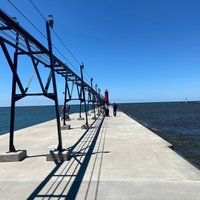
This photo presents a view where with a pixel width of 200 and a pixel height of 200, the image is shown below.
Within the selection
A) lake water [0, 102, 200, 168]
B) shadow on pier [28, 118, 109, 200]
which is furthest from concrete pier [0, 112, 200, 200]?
lake water [0, 102, 200, 168]

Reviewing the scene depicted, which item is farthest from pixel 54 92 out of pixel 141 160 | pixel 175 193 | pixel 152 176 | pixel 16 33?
pixel 175 193

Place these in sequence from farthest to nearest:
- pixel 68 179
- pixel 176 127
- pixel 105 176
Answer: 1. pixel 176 127
2. pixel 105 176
3. pixel 68 179

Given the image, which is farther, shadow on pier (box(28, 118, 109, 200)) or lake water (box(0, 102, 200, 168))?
lake water (box(0, 102, 200, 168))

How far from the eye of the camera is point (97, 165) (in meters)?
8.78

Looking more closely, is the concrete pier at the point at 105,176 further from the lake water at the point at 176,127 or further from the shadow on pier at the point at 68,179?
the lake water at the point at 176,127

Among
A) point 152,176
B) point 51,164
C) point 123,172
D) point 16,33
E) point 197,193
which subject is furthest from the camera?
point 51,164

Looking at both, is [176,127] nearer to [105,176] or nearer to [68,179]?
[105,176]

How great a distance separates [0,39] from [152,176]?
Answer: 240 inches

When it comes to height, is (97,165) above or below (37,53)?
below

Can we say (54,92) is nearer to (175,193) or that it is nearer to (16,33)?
(16,33)

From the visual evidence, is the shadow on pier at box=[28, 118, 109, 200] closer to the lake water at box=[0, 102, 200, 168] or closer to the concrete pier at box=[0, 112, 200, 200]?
the concrete pier at box=[0, 112, 200, 200]

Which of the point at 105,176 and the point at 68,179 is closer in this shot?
the point at 68,179

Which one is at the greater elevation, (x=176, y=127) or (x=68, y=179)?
(x=68, y=179)

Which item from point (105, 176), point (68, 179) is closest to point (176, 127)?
point (105, 176)
